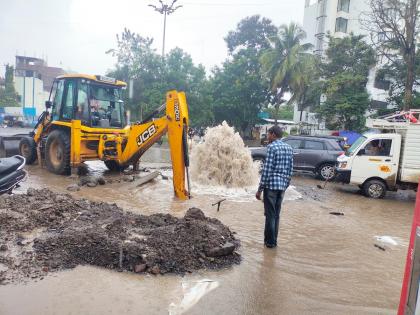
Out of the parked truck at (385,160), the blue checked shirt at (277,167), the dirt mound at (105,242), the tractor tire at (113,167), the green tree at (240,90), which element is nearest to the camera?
the dirt mound at (105,242)

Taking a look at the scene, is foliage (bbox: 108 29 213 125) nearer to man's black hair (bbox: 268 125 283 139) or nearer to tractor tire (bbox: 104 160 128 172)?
tractor tire (bbox: 104 160 128 172)

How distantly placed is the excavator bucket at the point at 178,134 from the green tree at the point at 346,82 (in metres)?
18.5

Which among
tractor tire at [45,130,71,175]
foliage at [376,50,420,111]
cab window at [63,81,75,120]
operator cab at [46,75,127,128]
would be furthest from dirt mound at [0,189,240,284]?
foliage at [376,50,420,111]

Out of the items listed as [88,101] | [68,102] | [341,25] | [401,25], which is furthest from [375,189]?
[341,25]

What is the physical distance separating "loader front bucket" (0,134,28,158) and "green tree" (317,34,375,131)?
64.0 ft

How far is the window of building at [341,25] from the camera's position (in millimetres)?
40744

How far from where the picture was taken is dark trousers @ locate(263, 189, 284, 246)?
5.47 metres

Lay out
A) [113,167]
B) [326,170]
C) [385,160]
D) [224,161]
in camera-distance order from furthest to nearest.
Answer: [326,170] → [113,167] → [385,160] → [224,161]

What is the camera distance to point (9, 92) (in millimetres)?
51656

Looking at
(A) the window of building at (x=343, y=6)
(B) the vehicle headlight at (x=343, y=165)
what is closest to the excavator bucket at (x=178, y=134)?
(B) the vehicle headlight at (x=343, y=165)

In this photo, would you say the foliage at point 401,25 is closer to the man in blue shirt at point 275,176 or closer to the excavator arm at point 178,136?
the excavator arm at point 178,136

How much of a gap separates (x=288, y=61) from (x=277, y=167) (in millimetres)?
26489

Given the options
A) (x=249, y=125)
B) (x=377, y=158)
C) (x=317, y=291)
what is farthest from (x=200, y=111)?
(x=317, y=291)

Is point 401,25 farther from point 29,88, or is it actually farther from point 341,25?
point 29,88
